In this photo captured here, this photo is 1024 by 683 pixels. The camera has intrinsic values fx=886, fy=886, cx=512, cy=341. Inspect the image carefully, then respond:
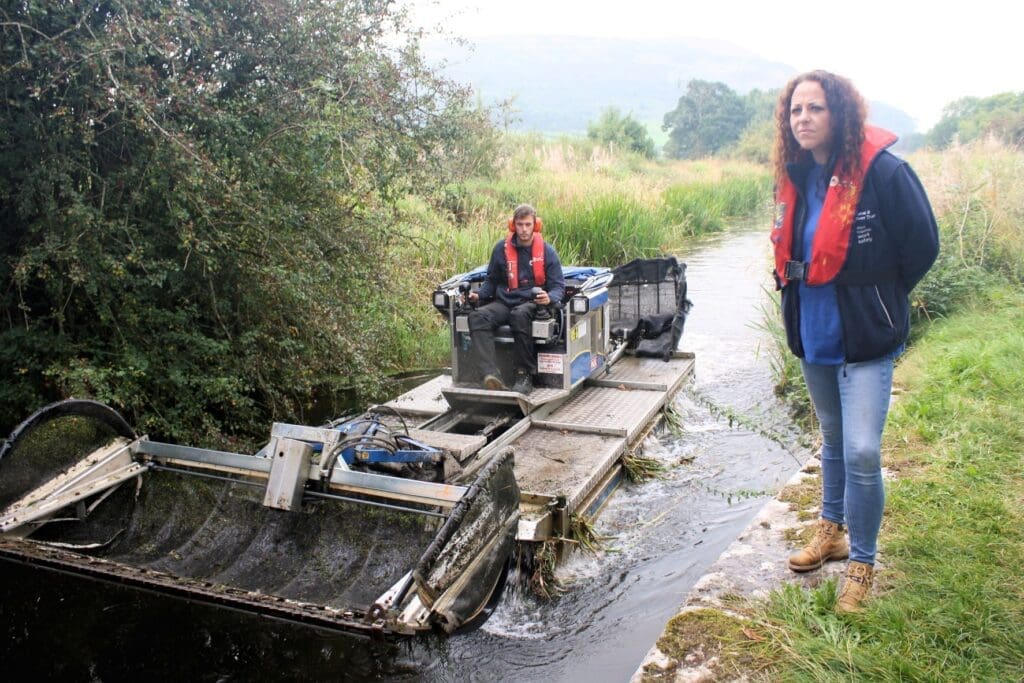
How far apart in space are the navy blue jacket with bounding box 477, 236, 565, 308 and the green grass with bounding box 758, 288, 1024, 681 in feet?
9.68

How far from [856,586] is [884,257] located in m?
1.39

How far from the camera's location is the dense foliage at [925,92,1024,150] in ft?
66.2

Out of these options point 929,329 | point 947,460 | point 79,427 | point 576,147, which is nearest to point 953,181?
point 929,329

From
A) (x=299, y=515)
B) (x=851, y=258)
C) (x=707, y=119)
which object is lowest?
(x=707, y=119)

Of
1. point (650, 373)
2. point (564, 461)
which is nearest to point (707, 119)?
point (650, 373)

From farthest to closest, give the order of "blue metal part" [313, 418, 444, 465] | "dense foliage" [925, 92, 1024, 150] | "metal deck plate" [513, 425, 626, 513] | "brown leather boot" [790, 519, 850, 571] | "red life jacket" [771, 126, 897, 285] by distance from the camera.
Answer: "dense foliage" [925, 92, 1024, 150] < "metal deck plate" [513, 425, 626, 513] < "blue metal part" [313, 418, 444, 465] < "brown leather boot" [790, 519, 850, 571] < "red life jacket" [771, 126, 897, 285]

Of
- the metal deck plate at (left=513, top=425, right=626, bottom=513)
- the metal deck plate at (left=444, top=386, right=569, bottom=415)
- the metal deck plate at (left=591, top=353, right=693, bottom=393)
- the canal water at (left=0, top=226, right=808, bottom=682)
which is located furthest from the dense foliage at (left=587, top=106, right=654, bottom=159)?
the canal water at (left=0, top=226, right=808, bottom=682)

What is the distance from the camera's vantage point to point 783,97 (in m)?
3.73

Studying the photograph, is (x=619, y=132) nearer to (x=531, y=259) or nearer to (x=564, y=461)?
(x=531, y=259)

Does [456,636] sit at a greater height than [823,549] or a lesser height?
lesser

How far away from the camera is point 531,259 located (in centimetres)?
777

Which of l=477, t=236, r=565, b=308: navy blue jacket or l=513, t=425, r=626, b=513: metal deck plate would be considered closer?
l=513, t=425, r=626, b=513: metal deck plate

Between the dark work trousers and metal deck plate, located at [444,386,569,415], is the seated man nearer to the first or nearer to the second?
the dark work trousers

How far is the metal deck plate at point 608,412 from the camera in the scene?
7.23 meters
